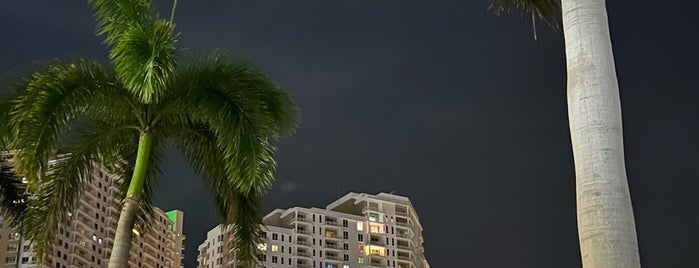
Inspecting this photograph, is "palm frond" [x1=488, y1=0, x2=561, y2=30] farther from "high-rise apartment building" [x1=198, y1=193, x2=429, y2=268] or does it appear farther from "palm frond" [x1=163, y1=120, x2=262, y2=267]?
"high-rise apartment building" [x1=198, y1=193, x2=429, y2=268]

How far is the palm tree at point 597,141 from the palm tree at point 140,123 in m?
6.34

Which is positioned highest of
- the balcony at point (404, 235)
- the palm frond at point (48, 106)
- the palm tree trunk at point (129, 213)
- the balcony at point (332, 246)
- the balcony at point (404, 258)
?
the balcony at point (404, 235)

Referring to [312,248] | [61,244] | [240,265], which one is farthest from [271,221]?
[240,265]

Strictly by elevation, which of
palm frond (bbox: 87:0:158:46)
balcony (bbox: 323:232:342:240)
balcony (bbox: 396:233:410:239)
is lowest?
palm frond (bbox: 87:0:158:46)

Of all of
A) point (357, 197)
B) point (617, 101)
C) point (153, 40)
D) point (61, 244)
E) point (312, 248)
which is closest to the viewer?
point (617, 101)

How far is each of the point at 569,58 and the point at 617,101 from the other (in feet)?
2.05

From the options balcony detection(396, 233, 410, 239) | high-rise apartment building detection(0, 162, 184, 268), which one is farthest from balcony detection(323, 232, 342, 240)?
high-rise apartment building detection(0, 162, 184, 268)

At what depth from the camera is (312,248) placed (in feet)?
420

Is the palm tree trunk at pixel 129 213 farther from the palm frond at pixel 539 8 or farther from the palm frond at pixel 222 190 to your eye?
the palm frond at pixel 539 8

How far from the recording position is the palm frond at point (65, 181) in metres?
14.4

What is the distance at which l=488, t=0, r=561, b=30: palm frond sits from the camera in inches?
487

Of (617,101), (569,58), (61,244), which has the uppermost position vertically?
(61,244)

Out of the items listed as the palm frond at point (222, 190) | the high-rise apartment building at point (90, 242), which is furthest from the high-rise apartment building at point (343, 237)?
the palm frond at point (222, 190)

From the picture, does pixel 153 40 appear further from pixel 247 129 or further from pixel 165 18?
pixel 247 129
